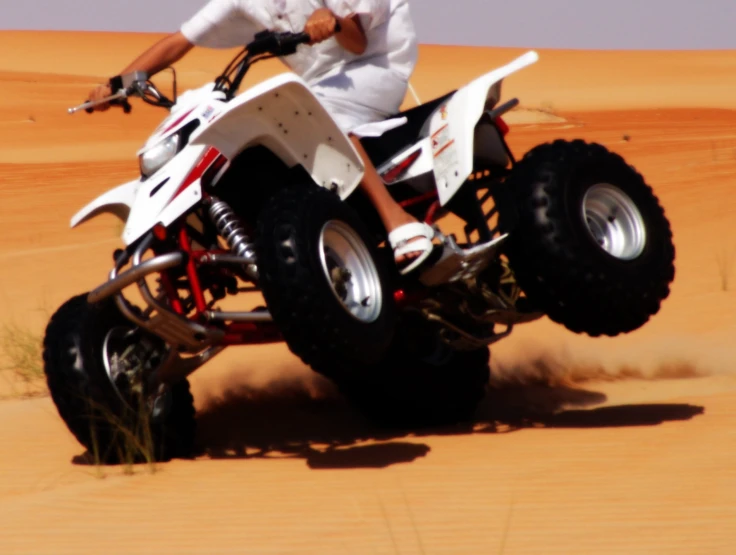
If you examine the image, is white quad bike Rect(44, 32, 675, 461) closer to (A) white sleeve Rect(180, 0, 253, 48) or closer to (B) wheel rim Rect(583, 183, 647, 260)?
(B) wheel rim Rect(583, 183, 647, 260)

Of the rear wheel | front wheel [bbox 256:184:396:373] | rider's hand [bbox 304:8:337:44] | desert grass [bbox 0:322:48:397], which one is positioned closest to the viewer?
front wheel [bbox 256:184:396:373]

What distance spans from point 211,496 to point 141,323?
76cm

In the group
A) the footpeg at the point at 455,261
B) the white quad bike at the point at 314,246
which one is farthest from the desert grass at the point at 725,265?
the footpeg at the point at 455,261

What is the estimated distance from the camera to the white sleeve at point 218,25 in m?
6.34

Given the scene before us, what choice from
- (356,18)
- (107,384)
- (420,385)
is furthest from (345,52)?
(420,385)

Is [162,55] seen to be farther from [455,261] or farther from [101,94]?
[455,261]

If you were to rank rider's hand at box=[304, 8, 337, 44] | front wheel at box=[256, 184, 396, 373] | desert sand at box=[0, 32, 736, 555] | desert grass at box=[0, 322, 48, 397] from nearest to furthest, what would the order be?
desert sand at box=[0, 32, 736, 555] → front wheel at box=[256, 184, 396, 373] → rider's hand at box=[304, 8, 337, 44] → desert grass at box=[0, 322, 48, 397]

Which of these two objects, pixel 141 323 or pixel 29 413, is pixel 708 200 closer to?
pixel 29 413

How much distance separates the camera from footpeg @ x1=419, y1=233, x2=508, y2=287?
5828mm

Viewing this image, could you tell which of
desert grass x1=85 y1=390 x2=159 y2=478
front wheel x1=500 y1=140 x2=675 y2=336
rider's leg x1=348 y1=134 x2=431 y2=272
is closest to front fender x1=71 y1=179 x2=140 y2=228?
desert grass x1=85 y1=390 x2=159 y2=478

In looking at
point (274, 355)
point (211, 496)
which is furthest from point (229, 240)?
point (274, 355)

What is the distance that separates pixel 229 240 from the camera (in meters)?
5.52

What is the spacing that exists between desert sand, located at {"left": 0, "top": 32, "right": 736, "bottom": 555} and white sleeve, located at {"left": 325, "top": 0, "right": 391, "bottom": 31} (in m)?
1.89

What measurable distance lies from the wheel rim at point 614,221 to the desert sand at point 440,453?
85 cm
